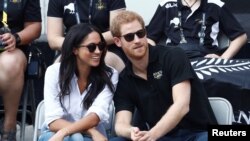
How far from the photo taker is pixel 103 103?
15.5ft

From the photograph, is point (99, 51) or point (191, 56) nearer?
point (99, 51)

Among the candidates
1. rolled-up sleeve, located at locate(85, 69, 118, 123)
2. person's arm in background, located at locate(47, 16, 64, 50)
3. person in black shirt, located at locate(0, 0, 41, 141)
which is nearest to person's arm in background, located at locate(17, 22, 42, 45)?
person in black shirt, located at locate(0, 0, 41, 141)

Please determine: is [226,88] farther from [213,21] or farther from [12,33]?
[12,33]

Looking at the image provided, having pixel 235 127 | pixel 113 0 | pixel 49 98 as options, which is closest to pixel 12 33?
pixel 113 0

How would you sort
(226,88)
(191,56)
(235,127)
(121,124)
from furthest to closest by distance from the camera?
(191,56)
(226,88)
(121,124)
(235,127)

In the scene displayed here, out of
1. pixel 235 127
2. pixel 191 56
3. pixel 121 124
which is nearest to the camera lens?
pixel 235 127

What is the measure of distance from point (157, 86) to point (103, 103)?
0.40m

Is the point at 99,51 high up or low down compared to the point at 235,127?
up

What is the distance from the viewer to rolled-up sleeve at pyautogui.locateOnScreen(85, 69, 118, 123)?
4.68 metres

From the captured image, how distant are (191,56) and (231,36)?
18.4 inches

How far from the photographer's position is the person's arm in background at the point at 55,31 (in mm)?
5859

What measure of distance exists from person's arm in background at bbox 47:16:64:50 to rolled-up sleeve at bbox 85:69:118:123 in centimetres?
117

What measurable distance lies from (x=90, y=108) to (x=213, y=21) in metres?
1.80

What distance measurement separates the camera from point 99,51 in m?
4.78
